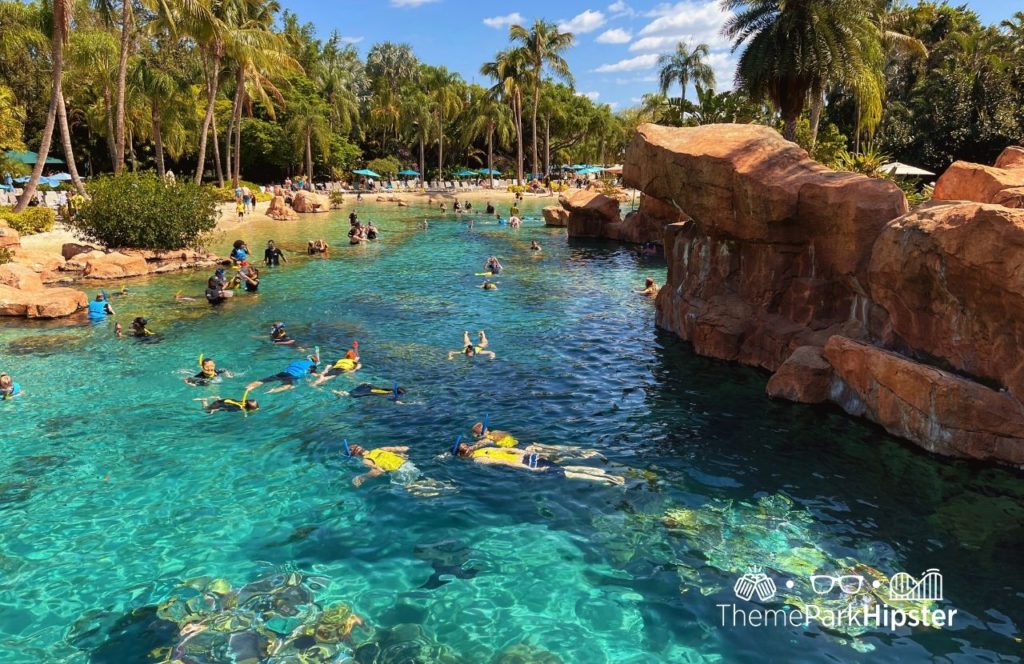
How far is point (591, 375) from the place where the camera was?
17609 mm

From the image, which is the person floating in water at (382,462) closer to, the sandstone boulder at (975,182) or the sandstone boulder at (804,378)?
the sandstone boulder at (804,378)

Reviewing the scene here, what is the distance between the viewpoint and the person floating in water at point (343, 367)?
17297mm

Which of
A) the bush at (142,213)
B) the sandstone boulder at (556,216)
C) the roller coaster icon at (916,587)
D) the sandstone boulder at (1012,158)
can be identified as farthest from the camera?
the sandstone boulder at (556,216)

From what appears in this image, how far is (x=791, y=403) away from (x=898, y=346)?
2.49m

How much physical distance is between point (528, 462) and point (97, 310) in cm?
1755

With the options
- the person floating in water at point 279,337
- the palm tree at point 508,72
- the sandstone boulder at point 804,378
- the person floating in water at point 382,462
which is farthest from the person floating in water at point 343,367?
the palm tree at point 508,72

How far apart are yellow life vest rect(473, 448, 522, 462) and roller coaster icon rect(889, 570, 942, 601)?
6268mm

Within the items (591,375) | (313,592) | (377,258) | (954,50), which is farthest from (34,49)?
(954,50)

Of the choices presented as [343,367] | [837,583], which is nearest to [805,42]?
[343,367]

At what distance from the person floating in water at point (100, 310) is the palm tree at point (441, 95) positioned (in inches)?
2599

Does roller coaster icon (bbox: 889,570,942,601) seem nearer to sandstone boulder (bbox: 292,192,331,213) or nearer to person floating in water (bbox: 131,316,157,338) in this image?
person floating in water (bbox: 131,316,157,338)

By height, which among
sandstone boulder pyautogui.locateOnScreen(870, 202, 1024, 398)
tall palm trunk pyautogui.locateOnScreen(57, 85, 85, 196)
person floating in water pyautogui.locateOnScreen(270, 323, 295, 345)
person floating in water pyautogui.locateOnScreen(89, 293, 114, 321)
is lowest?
person floating in water pyautogui.locateOnScreen(270, 323, 295, 345)

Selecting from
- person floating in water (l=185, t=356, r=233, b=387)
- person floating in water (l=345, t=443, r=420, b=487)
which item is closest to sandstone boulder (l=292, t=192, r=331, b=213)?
person floating in water (l=185, t=356, r=233, b=387)

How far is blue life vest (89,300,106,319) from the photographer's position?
22484 millimetres
